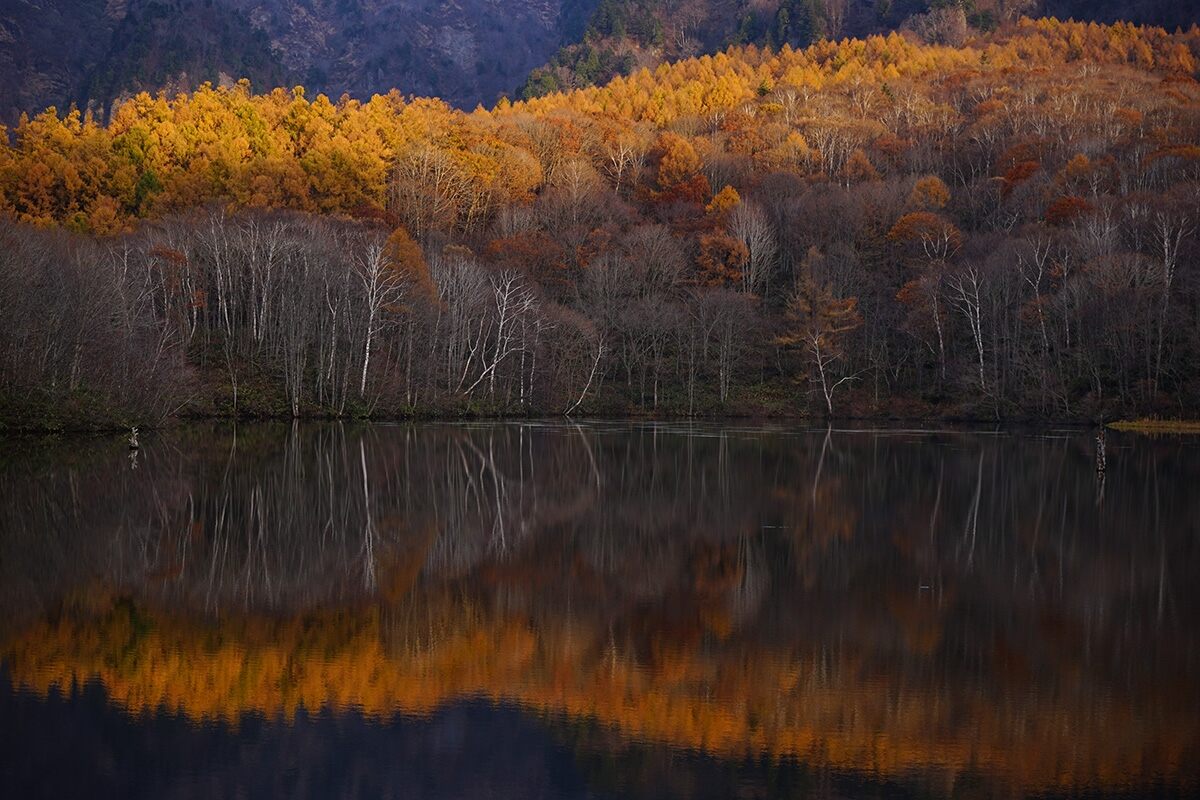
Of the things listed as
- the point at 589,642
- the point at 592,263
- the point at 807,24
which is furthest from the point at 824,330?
the point at 807,24

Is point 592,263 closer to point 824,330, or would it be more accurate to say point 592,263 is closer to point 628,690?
point 824,330

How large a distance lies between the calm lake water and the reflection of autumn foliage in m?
0.05

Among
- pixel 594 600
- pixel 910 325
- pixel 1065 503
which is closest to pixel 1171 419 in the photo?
pixel 910 325

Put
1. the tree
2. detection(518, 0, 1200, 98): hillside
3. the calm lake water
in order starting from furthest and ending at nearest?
detection(518, 0, 1200, 98): hillside → the tree → the calm lake water

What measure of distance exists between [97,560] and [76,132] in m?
95.5

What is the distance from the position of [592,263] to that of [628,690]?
73.2 metres

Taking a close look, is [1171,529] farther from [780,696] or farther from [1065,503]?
[780,696]

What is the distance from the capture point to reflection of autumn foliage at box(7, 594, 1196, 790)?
10234 millimetres

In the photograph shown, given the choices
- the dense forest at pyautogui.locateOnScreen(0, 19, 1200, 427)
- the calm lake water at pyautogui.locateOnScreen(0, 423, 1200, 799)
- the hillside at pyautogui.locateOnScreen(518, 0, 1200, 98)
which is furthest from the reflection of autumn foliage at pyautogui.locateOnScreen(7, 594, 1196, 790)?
the hillside at pyautogui.locateOnScreen(518, 0, 1200, 98)

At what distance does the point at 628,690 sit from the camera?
11.9 metres

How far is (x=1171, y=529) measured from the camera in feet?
78.1

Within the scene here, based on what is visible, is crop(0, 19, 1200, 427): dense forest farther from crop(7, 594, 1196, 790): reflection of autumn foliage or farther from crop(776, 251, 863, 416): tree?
crop(7, 594, 1196, 790): reflection of autumn foliage

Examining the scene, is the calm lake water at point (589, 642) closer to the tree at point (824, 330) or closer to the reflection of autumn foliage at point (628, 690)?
the reflection of autumn foliage at point (628, 690)

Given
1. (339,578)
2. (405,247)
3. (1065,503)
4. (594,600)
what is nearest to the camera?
(594,600)
